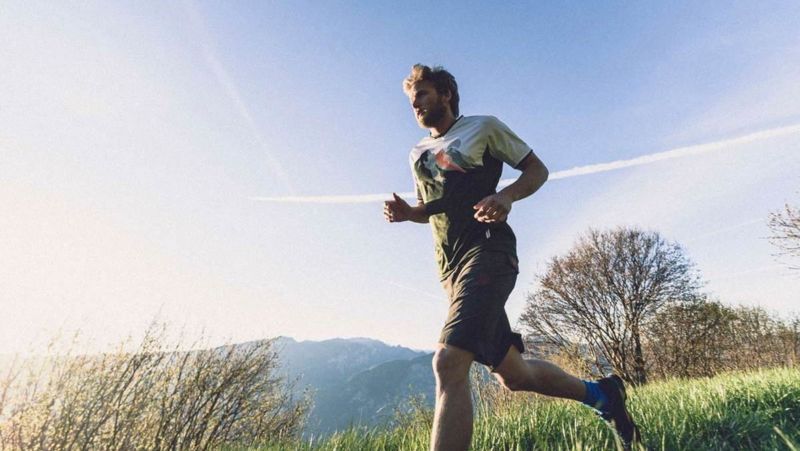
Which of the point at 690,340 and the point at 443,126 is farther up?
the point at 443,126

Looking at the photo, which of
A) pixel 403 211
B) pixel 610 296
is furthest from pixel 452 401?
pixel 610 296

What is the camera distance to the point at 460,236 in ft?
6.07

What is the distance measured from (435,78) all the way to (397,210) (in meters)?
0.81

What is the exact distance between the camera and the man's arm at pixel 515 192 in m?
1.59

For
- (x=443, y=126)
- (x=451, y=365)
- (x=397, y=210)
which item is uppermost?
(x=443, y=126)

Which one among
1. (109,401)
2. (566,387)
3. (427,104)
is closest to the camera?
(566,387)

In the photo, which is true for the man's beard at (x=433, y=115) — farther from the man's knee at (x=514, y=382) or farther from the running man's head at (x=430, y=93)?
the man's knee at (x=514, y=382)

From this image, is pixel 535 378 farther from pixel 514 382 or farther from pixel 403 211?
pixel 403 211

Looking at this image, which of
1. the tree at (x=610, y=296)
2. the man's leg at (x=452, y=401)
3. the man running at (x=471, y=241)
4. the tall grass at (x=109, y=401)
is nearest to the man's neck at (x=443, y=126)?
the man running at (x=471, y=241)

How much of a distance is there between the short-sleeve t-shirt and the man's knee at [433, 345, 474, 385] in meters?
0.47

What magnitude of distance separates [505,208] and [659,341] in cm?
1745

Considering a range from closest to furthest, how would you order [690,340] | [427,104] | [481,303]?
[481,303], [427,104], [690,340]

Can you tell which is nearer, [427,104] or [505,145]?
[505,145]

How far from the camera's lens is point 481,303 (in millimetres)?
1547
